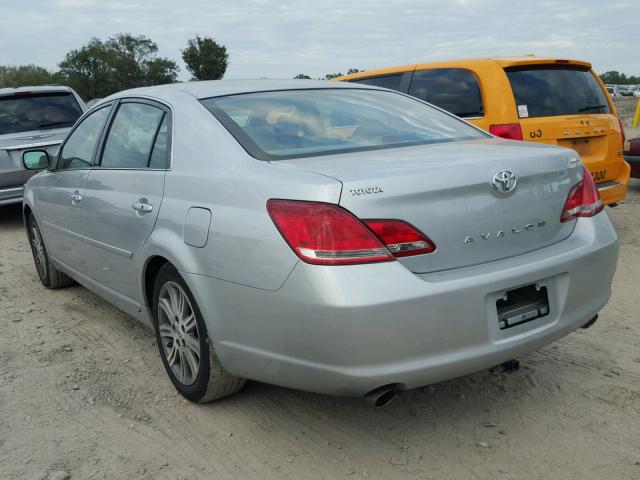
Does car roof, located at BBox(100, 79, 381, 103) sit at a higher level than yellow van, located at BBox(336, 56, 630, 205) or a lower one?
higher

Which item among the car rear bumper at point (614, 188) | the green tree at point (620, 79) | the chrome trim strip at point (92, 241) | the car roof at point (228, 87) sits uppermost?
the car roof at point (228, 87)

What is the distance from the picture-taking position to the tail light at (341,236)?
230 cm

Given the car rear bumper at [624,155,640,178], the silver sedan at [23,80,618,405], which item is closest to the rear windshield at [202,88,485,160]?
the silver sedan at [23,80,618,405]

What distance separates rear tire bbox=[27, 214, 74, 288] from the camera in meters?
5.32

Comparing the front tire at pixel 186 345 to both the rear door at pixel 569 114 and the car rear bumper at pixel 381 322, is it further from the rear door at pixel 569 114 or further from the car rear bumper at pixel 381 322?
the rear door at pixel 569 114

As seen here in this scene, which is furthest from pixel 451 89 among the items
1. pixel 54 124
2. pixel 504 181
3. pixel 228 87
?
pixel 54 124

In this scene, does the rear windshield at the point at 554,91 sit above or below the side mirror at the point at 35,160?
above

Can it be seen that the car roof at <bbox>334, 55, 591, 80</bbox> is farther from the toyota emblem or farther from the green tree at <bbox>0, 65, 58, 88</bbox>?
the green tree at <bbox>0, 65, 58, 88</bbox>

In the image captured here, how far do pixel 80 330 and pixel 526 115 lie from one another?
13.2 feet

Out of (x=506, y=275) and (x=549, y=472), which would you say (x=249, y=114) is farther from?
(x=549, y=472)

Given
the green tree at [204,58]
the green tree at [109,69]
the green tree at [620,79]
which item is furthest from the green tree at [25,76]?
the green tree at [620,79]

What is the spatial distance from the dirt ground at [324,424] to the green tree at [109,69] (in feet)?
286

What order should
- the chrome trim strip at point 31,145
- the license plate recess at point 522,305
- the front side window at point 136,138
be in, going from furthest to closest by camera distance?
the chrome trim strip at point 31,145, the front side window at point 136,138, the license plate recess at point 522,305

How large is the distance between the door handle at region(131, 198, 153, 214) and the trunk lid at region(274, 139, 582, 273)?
0.87 m
